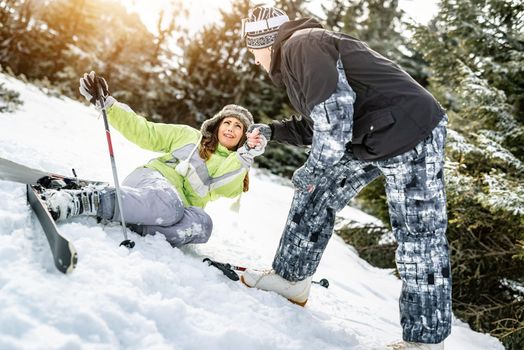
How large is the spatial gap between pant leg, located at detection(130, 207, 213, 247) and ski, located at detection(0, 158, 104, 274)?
0.62 metres

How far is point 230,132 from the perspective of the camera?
142 inches

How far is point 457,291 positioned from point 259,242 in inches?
106

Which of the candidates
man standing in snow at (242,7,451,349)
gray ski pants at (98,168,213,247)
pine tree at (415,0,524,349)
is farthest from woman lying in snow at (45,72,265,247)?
pine tree at (415,0,524,349)

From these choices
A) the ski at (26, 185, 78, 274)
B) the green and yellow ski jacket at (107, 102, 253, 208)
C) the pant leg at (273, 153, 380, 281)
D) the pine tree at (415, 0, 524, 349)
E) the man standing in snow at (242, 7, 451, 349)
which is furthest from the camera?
the pine tree at (415, 0, 524, 349)

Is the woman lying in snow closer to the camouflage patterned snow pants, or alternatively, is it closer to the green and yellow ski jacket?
the green and yellow ski jacket

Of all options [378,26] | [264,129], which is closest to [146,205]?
[264,129]

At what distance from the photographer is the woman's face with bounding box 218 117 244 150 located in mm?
3605

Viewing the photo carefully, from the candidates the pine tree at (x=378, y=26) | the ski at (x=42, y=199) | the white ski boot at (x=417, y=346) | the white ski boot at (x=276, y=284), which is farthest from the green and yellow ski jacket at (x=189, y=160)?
the pine tree at (x=378, y=26)

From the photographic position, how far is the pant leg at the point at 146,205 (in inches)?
104

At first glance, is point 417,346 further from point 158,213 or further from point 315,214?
point 158,213

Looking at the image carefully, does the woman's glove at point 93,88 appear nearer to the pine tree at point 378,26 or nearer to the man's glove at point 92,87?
the man's glove at point 92,87

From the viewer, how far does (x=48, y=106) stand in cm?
698

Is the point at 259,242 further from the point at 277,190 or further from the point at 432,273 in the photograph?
the point at 277,190

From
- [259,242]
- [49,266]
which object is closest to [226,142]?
[259,242]
